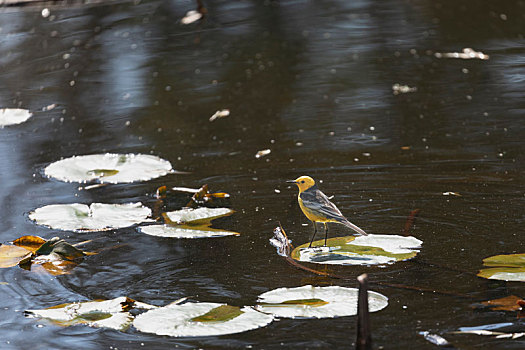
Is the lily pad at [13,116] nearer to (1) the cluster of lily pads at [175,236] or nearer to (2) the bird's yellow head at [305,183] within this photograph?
(1) the cluster of lily pads at [175,236]

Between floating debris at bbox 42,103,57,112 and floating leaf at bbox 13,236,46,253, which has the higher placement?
floating leaf at bbox 13,236,46,253

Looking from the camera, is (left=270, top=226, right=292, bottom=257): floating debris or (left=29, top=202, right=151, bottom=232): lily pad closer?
(left=270, top=226, right=292, bottom=257): floating debris

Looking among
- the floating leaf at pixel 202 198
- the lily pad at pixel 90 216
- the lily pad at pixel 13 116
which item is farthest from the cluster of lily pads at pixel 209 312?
the lily pad at pixel 13 116

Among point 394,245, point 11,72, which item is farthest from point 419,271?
point 11,72

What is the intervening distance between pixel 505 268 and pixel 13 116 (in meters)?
3.15

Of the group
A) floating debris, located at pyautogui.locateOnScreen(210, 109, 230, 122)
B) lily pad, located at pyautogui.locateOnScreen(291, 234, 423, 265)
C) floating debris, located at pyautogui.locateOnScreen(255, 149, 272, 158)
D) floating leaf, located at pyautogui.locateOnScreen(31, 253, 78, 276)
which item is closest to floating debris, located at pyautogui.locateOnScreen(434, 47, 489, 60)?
floating debris, located at pyautogui.locateOnScreen(210, 109, 230, 122)

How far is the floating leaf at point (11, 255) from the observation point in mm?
2662

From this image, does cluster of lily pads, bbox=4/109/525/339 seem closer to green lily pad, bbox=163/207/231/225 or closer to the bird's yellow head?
green lily pad, bbox=163/207/231/225

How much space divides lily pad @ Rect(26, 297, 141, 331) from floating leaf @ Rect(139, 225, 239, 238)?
572mm

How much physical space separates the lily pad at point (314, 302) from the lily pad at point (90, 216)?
89 centimetres

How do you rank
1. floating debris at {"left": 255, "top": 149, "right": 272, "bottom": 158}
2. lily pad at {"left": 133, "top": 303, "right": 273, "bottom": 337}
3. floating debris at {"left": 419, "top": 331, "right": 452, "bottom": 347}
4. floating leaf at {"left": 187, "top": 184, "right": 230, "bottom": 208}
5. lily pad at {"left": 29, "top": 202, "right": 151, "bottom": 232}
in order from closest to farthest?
floating debris at {"left": 419, "top": 331, "right": 452, "bottom": 347} < lily pad at {"left": 133, "top": 303, "right": 273, "bottom": 337} < lily pad at {"left": 29, "top": 202, "right": 151, "bottom": 232} < floating leaf at {"left": 187, "top": 184, "right": 230, "bottom": 208} < floating debris at {"left": 255, "top": 149, "right": 272, "bottom": 158}

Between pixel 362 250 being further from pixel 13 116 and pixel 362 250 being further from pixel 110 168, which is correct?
pixel 13 116

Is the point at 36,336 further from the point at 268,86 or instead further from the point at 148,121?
the point at 268,86

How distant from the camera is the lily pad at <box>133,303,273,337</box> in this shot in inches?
80.5
